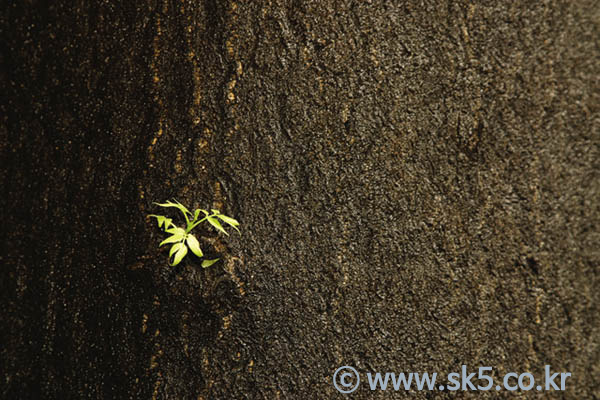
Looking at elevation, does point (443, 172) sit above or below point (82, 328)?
above

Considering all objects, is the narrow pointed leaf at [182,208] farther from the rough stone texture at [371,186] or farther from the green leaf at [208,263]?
the green leaf at [208,263]

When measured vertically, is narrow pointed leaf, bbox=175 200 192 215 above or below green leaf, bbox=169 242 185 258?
above

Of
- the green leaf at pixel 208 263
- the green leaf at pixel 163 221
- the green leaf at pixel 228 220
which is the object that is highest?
the green leaf at pixel 228 220

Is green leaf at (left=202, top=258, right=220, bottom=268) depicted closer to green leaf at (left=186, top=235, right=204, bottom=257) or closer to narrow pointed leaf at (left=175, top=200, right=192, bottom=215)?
green leaf at (left=186, top=235, right=204, bottom=257)

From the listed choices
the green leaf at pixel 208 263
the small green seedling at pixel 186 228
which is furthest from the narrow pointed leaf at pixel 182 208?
the green leaf at pixel 208 263

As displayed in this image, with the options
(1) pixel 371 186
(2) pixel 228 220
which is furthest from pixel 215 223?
(1) pixel 371 186

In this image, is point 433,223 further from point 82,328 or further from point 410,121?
point 82,328

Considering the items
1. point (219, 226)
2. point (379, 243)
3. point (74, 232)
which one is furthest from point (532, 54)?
point (74, 232)

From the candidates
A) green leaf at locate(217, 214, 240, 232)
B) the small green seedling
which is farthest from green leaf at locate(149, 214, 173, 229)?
green leaf at locate(217, 214, 240, 232)
